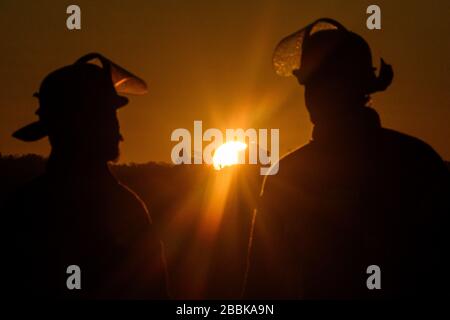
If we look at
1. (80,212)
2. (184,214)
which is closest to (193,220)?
(184,214)

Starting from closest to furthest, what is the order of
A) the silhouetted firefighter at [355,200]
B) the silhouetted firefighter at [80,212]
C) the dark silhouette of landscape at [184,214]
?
the silhouetted firefighter at [355,200]
the silhouetted firefighter at [80,212]
the dark silhouette of landscape at [184,214]

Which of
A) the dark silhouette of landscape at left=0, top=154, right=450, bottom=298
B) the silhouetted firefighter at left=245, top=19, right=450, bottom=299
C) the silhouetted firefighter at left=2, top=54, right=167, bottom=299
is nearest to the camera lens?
the silhouetted firefighter at left=245, top=19, right=450, bottom=299

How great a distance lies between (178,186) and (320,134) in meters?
18.6

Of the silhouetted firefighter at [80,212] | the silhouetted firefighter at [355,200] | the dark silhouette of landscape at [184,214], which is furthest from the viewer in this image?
the dark silhouette of landscape at [184,214]

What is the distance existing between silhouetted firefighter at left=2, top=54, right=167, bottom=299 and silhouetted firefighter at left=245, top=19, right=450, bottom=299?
1019mm

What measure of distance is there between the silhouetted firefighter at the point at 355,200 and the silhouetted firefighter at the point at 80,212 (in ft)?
3.34

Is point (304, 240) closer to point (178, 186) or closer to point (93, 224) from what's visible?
point (93, 224)

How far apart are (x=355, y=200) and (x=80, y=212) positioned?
1.89m

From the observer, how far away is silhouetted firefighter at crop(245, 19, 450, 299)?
167 inches

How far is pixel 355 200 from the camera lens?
4.28 metres

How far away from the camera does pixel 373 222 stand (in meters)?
4.28

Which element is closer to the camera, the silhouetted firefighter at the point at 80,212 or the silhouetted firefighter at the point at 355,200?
the silhouetted firefighter at the point at 355,200

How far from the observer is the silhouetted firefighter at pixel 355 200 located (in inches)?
167

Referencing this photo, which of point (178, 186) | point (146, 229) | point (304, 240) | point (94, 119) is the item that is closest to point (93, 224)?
point (146, 229)
